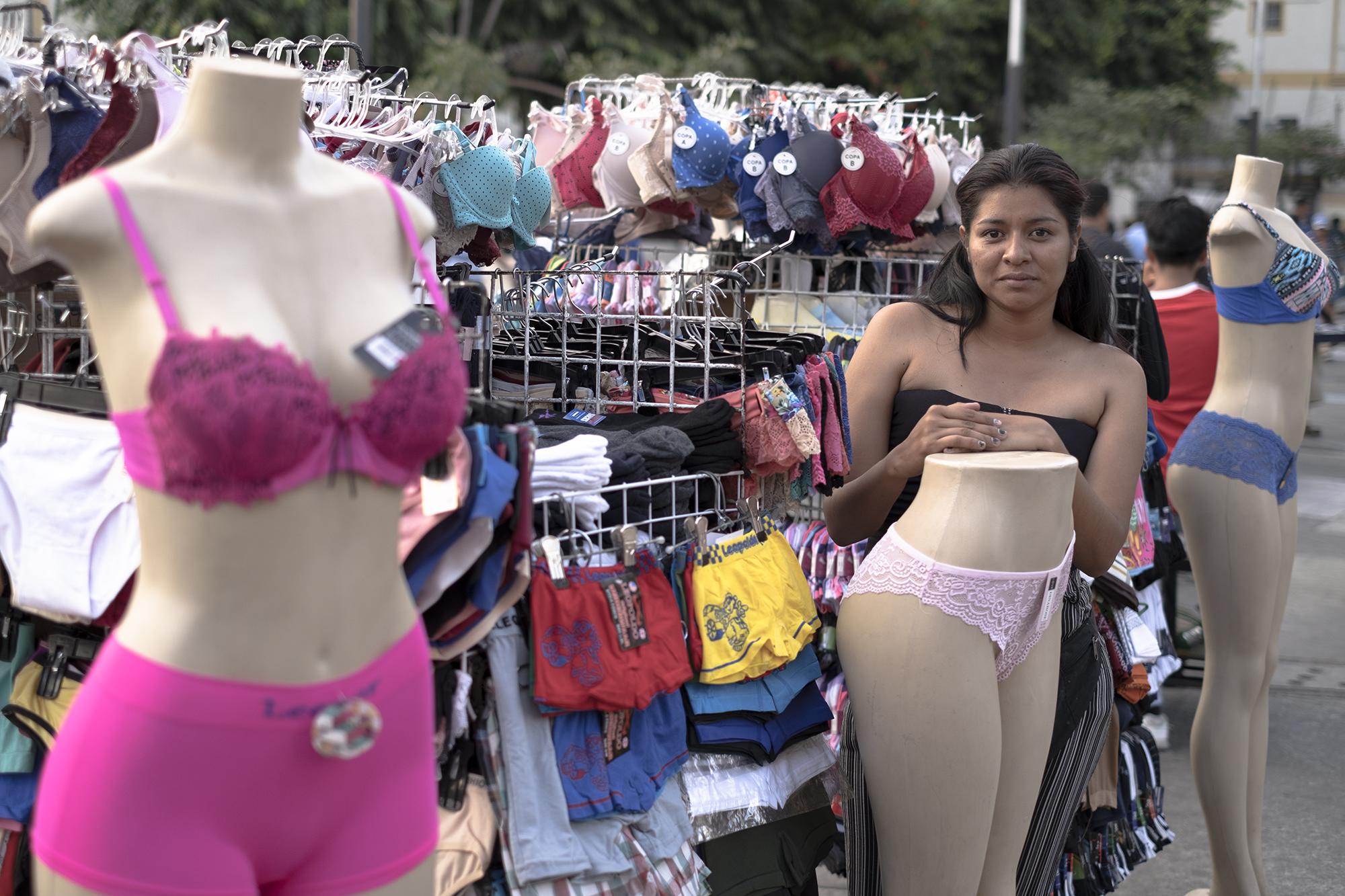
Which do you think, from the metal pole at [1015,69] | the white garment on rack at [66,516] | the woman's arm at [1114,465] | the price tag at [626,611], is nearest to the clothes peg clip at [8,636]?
the white garment on rack at [66,516]

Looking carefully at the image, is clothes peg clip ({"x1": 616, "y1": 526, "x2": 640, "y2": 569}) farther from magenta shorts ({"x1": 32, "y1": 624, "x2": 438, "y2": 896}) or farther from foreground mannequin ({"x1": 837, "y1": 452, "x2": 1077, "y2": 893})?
magenta shorts ({"x1": 32, "y1": 624, "x2": 438, "y2": 896})

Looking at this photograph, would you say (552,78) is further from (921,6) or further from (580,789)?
(580,789)

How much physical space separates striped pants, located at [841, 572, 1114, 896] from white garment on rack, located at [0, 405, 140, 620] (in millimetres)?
1352

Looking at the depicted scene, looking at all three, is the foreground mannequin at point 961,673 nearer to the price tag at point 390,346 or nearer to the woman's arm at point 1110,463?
the woman's arm at point 1110,463

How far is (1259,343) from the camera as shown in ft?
11.7

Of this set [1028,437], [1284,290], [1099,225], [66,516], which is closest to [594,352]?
[1028,437]

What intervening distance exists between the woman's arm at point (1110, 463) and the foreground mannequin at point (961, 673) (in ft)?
0.44

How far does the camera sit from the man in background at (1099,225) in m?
5.05

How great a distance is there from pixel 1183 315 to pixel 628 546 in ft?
11.0

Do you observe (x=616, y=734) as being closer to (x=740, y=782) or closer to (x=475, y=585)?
(x=740, y=782)

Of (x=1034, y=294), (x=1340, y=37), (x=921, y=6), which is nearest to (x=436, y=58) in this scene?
(x=921, y=6)

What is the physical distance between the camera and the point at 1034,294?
259 cm

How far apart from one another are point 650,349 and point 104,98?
1.27 metres

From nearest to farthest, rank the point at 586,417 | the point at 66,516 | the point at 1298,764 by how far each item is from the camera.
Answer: the point at 66,516 < the point at 586,417 < the point at 1298,764
